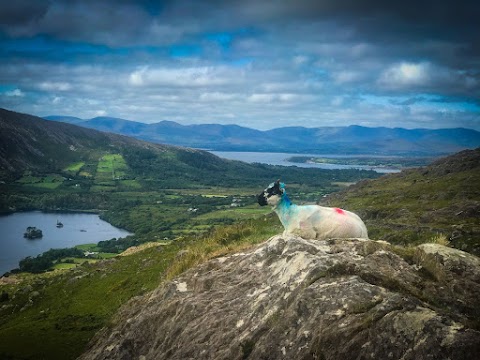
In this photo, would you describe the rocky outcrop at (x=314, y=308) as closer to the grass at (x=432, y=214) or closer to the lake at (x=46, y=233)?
the grass at (x=432, y=214)

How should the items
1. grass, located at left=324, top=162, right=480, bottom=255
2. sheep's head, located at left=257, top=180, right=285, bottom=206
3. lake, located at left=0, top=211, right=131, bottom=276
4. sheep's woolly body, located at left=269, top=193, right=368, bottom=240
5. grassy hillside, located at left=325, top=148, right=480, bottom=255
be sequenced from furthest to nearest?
lake, located at left=0, top=211, right=131, bottom=276 → grassy hillside, located at left=325, top=148, right=480, bottom=255 → grass, located at left=324, top=162, right=480, bottom=255 → sheep's head, located at left=257, top=180, right=285, bottom=206 → sheep's woolly body, located at left=269, top=193, right=368, bottom=240

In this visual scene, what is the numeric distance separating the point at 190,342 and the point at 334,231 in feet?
22.8

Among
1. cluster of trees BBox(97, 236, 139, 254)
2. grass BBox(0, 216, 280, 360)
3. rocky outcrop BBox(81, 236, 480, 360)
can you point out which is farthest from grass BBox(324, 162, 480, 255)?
cluster of trees BBox(97, 236, 139, 254)

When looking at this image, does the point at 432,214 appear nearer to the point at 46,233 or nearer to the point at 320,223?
the point at 320,223

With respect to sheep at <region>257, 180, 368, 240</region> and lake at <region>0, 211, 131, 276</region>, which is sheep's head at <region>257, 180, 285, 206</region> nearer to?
sheep at <region>257, 180, 368, 240</region>

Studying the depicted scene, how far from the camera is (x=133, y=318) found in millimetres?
15391

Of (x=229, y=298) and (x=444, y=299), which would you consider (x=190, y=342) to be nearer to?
(x=229, y=298)

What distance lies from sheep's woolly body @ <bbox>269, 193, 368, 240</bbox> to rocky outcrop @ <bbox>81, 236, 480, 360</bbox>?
175cm

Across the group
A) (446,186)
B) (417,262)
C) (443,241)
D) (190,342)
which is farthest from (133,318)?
(446,186)

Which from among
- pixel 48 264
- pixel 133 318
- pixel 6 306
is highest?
pixel 133 318

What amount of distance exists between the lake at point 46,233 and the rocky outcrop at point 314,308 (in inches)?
A: 3904

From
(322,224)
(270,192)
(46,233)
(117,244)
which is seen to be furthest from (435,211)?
(46,233)

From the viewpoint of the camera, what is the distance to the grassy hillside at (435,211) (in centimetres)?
3525

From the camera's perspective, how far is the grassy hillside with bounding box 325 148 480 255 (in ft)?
116
